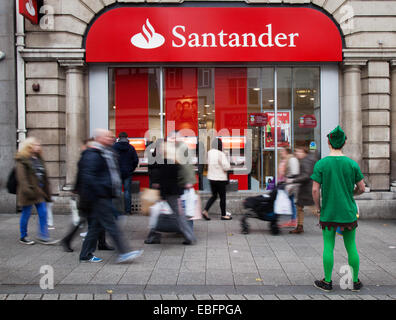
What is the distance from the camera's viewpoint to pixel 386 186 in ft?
32.5

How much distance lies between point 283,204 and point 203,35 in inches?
196

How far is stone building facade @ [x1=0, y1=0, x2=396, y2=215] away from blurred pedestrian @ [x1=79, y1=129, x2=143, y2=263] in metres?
4.65

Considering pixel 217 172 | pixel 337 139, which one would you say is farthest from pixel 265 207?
pixel 337 139

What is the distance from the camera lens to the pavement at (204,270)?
4570 millimetres

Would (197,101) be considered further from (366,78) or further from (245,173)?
(366,78)

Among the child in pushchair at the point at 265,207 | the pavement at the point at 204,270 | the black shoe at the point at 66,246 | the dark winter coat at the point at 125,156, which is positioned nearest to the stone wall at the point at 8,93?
the pavement at the point at 204,270

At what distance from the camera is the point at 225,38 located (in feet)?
32.5

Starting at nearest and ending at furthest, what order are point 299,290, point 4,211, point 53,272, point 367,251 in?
point 299,290, point 53,272, point 367,251, point 4,211

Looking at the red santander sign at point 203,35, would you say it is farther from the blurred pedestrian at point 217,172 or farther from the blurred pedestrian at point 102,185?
the blurred pedestrian at point 102,185

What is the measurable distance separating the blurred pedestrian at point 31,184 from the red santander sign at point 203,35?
13.0ft

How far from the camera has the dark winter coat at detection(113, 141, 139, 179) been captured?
8.94 metres

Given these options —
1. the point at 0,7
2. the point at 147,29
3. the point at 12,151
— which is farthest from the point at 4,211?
the point at 147,29

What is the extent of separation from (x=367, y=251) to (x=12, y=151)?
8438 millimetres

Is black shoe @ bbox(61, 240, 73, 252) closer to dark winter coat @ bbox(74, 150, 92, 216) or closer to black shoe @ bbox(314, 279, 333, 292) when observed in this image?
dark winter coat @ bbox(74, 150, 92, 216)
